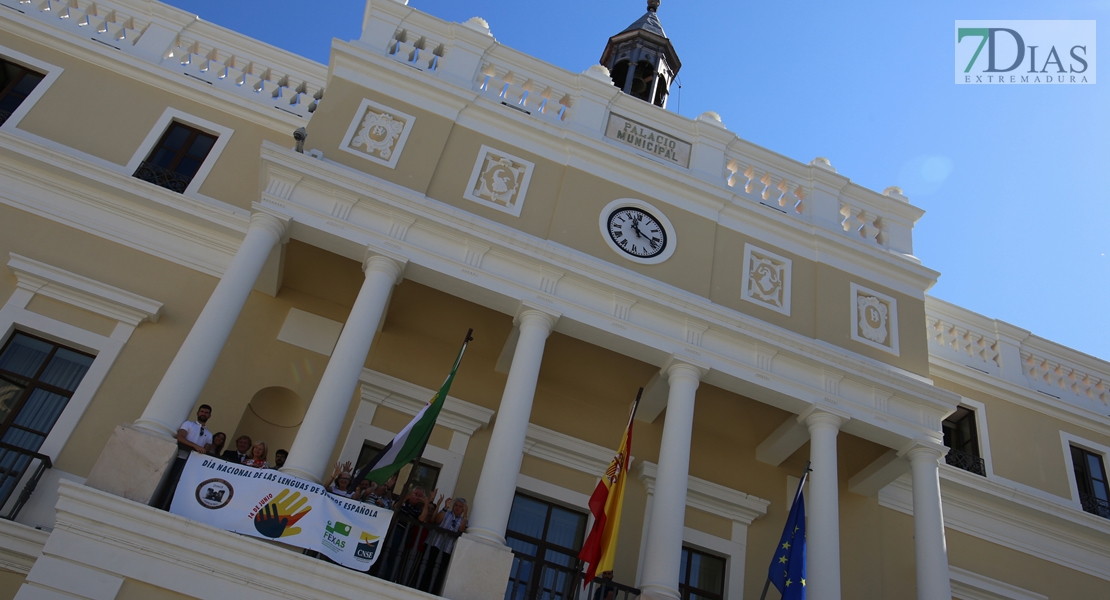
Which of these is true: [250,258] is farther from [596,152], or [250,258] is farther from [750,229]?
[750,229]

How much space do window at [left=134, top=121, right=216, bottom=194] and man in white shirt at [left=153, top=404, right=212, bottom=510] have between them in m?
4.72

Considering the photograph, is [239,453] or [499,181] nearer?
[239,453]

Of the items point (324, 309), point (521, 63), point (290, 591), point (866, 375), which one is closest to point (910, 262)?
point (866, 375)

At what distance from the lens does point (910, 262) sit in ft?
44.5

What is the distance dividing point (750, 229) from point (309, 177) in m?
6.56

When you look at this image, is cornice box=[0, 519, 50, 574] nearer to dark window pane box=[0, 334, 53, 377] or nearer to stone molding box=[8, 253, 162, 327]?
dark window pane box=[0, 334, 53, 377]

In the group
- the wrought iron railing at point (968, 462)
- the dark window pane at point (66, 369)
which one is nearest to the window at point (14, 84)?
the dark window pane at point (66, 369)

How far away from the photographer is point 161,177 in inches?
502

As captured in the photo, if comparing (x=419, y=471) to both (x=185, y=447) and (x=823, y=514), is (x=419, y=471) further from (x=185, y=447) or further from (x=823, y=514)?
(x=823, y=514)

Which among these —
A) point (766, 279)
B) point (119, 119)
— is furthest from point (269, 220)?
point (766, 279)

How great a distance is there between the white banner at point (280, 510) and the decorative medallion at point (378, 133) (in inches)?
192

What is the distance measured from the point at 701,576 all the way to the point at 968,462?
519cm

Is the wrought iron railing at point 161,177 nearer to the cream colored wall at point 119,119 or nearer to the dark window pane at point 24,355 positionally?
the cream colored wall at point 119,119

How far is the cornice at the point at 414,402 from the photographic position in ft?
40.0
